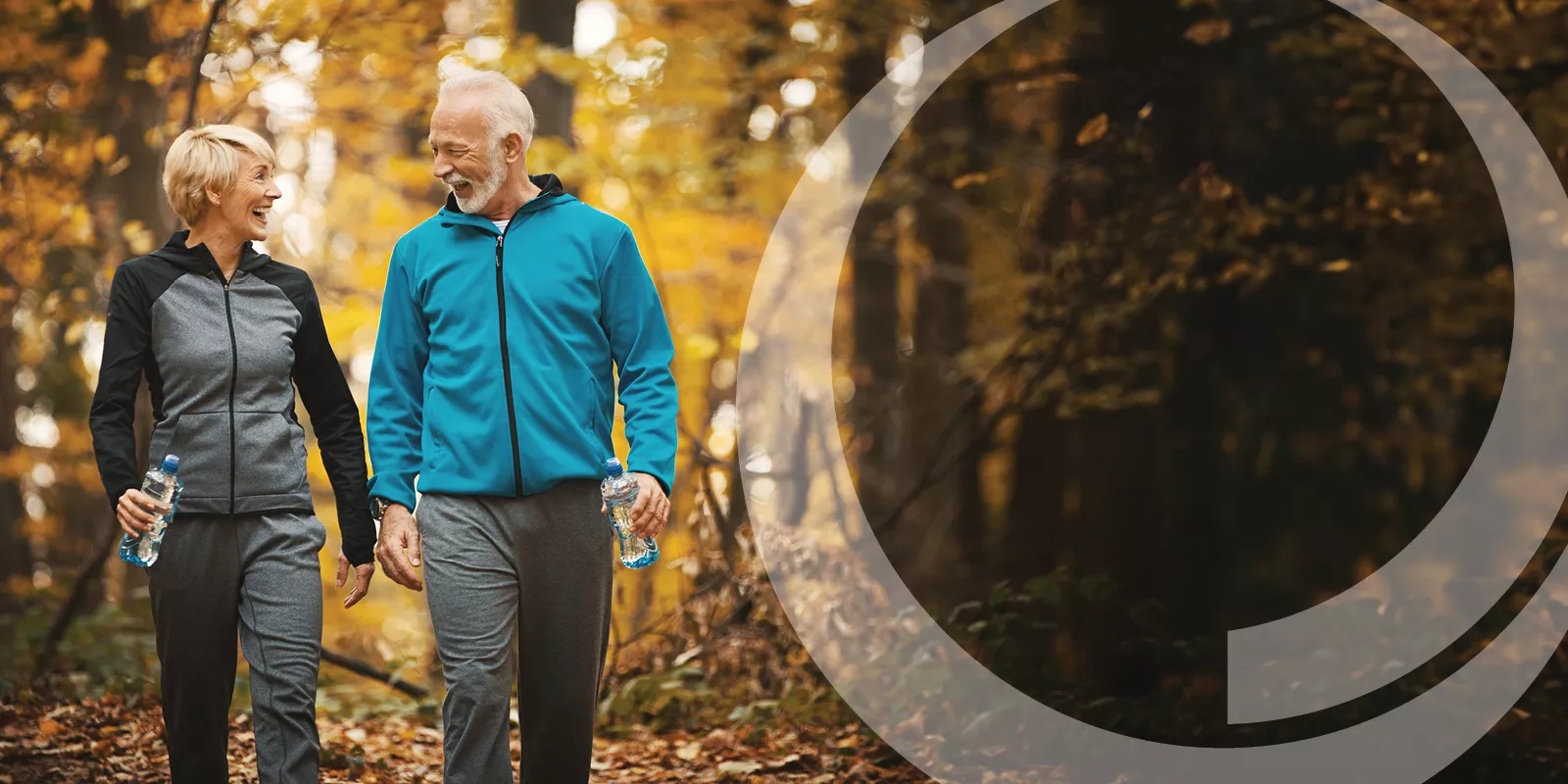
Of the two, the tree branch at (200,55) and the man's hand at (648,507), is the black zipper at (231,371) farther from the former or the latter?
the tree branch at (200,55)

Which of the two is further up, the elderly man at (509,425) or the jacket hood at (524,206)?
the jacket hood at (524,206)

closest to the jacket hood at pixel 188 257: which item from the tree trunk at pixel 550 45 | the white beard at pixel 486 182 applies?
the white beard at pixel 486 182

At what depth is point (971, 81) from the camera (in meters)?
8.09

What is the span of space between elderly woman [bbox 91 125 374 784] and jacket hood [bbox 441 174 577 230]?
1.57ft

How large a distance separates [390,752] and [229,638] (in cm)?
242

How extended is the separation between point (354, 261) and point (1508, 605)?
1143 centimetres

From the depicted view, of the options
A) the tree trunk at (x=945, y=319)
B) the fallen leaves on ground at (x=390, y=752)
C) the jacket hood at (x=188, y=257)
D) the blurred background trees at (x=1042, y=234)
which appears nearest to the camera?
the jacket hood at (x=188, y=257)

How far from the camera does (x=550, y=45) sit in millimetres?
8445

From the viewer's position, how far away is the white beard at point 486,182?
128 inches

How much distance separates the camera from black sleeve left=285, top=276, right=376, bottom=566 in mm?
3420

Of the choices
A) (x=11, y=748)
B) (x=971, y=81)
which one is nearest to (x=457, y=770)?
(x=11, y=748)
